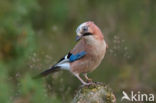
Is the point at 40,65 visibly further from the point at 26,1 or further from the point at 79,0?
the point at 79,0

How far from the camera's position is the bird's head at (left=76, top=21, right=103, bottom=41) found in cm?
755

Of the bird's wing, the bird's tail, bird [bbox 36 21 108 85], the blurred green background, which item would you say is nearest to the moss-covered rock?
bird [bbox 36 21 108 85]

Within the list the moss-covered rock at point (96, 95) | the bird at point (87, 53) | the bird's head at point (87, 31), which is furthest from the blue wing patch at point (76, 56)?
the moss-covered rock at point (96, 95)

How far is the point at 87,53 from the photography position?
831cm

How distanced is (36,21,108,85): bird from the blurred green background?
17.5 inches

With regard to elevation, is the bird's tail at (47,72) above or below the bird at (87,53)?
below

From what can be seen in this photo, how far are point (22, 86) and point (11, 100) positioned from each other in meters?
0.23

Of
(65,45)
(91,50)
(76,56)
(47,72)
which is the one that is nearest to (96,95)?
(91,50)

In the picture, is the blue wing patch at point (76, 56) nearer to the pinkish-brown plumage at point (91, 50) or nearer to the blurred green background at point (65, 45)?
the pinkish-brown plumage at point (91, 50)

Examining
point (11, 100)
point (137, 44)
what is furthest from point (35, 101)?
point (137, 44)

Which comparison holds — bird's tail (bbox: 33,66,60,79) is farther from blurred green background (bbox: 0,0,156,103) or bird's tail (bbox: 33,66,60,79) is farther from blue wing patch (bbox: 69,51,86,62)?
blue wing patch (bbox: 69,51,86,62)

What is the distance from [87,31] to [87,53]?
0.65m

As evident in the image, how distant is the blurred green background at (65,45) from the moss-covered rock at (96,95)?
1056 millimetres

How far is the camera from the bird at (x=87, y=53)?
25.8ft
